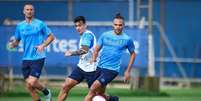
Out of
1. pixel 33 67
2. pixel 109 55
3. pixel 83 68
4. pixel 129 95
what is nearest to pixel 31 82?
pixel 33 67

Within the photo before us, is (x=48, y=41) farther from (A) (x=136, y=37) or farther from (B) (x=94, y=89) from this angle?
(A) (x=136, y=37)

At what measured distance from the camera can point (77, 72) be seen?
646 inches

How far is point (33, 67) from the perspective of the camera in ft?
55.4

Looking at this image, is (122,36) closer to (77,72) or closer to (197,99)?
(77,72)

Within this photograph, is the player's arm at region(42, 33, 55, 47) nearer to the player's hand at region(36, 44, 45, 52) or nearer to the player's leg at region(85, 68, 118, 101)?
the player's hand at region(36, 44, 45, 52)

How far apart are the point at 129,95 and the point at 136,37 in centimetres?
172

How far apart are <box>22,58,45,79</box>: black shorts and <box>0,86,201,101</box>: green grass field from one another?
386 cm

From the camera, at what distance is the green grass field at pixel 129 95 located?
2163 cm

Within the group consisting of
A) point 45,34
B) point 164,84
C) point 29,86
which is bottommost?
point 164,84

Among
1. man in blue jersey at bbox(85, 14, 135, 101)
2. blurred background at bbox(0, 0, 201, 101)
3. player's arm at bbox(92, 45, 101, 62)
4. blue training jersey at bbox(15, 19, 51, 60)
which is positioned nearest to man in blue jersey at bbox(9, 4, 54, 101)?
blue training jersey at bbox(15, 19, 51, 60)

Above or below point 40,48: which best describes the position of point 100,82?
below

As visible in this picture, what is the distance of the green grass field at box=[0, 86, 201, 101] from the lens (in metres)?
21.6

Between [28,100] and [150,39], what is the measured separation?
4.47 metres

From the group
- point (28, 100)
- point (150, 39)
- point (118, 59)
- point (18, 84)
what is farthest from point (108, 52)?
point (18, 84)
